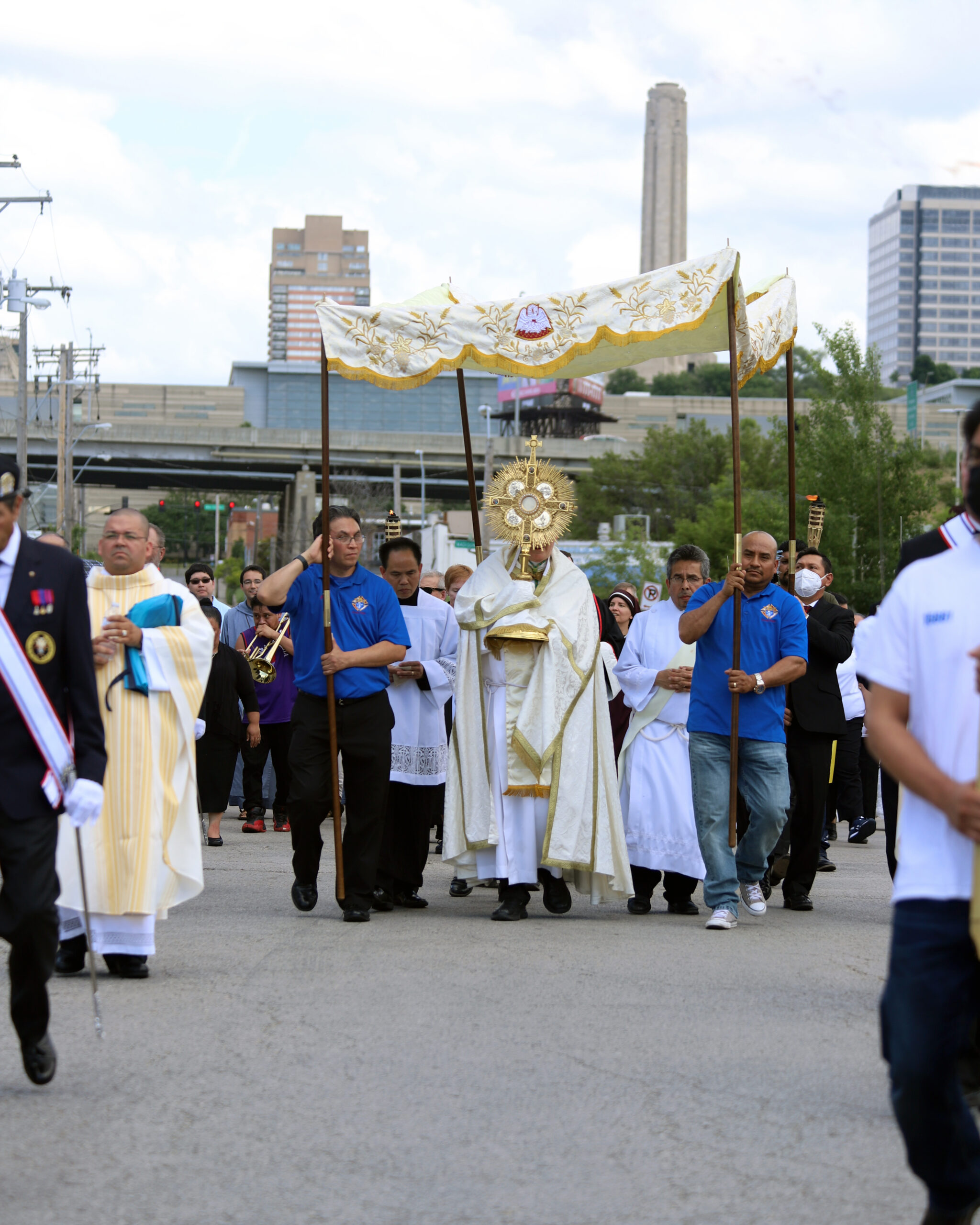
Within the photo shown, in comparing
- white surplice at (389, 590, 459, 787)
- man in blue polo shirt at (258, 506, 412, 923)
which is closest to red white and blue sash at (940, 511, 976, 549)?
man in blue polo shirt at (258, 506, 412, 923)

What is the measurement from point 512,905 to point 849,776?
6543mm

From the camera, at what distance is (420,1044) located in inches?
231

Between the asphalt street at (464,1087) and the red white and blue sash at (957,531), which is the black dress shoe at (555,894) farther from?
the red white and blue sash at (957,531)

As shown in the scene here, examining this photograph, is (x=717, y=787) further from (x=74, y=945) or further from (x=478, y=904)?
(x=74, y=945)

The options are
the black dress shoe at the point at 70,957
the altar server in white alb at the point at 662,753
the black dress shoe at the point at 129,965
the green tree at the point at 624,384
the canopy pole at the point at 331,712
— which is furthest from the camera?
the green tree at the point at 624,384

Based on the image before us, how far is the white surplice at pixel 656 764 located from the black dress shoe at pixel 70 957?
3403mm

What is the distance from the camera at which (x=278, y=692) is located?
14484 millimetres

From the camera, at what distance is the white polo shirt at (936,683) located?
11.3 feet

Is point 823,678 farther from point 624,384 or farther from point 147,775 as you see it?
point 624,384

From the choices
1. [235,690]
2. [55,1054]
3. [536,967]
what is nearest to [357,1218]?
[55,1054]

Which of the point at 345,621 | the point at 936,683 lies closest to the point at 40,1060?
the point at 936,683

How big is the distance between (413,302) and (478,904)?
3664 millimetres

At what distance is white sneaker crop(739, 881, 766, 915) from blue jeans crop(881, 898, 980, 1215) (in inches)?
231

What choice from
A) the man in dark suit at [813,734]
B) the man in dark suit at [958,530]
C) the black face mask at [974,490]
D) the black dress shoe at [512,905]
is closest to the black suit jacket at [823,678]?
the man in dark suit at [813,734]
